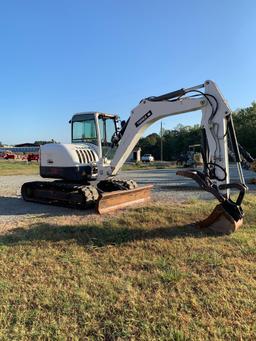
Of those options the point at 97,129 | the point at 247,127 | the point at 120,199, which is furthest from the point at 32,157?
the point at 120,199

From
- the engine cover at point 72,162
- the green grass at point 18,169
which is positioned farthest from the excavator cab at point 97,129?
the green grass at point 18,169

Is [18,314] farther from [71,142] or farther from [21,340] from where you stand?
[71,142]

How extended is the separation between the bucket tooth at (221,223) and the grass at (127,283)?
21cm

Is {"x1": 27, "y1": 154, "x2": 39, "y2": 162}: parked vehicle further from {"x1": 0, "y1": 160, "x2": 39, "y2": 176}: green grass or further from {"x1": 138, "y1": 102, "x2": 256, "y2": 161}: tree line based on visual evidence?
{"x1": 138, "y1": 102, "x2": 256, "y2": 161}: tree line

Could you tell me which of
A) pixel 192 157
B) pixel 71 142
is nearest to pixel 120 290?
pixel 71 142

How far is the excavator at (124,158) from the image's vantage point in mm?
6809

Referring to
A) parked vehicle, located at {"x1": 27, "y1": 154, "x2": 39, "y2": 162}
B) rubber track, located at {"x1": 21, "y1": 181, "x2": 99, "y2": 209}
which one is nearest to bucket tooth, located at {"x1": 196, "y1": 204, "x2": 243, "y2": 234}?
rubber track, located at {"x1": 21, "y1": 181, "x2": 99, "y2": 209}

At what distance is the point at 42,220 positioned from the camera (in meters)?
7.81

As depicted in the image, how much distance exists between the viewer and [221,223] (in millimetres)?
6582

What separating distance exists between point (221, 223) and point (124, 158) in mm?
3340

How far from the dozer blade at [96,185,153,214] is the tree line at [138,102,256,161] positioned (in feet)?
152

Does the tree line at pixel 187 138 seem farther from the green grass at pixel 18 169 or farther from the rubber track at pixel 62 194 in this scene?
the rubber track at pixel 62 194

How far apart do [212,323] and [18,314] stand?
186 cm

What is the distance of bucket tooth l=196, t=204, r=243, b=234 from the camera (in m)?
6.46
